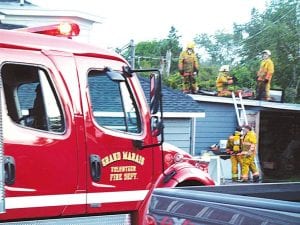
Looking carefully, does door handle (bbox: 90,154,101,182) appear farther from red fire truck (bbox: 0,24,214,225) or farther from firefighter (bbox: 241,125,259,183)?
firefighter (bbox: 241,125,259,183)

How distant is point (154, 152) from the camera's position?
19.2 feet

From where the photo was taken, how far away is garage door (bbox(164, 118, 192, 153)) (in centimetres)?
1527

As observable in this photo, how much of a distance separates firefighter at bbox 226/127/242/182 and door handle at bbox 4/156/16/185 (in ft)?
37.6

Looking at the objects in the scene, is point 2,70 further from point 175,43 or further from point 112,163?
point 175,43

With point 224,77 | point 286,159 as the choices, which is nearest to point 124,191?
point 224,77

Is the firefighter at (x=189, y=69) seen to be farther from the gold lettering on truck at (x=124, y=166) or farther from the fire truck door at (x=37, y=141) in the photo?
the fire truck door at (x=37, y=141)

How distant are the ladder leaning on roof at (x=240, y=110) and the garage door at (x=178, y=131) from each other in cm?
235

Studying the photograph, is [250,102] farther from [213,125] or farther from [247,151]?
[247,151]

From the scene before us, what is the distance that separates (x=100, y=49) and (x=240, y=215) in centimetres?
355

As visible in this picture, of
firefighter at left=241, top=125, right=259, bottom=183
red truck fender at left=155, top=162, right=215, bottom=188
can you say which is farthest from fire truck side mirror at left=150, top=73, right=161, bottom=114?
firefighter at left=241, top=125, right=259, bottom=183

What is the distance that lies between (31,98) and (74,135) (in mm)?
495

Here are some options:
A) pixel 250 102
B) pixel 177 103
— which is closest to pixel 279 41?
pixel 250 102

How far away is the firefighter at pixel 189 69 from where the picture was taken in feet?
58.6

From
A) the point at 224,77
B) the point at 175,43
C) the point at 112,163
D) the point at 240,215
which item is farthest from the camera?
the point at 175,43
